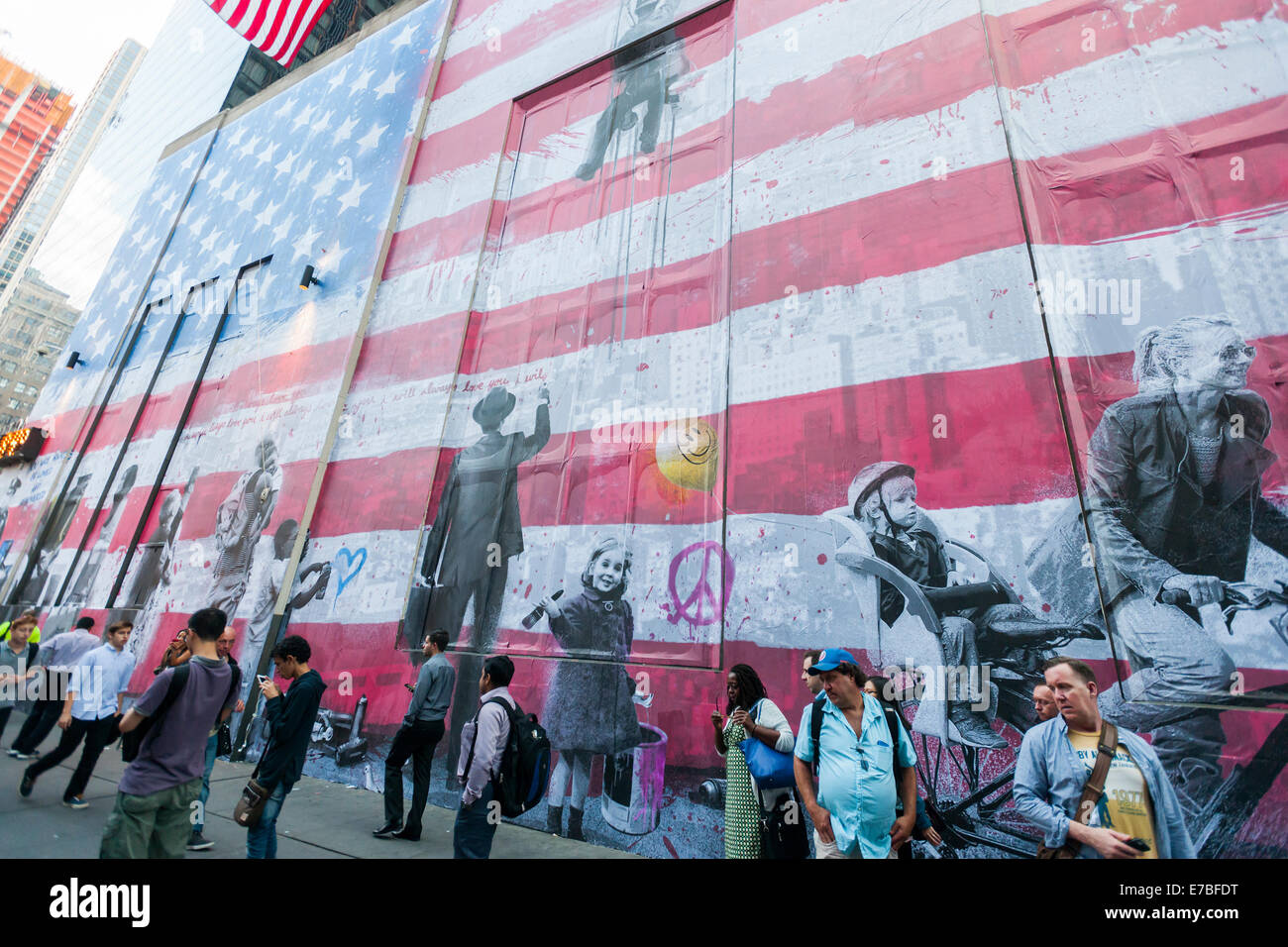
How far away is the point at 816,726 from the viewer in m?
2.93

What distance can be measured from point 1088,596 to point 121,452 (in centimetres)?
1618

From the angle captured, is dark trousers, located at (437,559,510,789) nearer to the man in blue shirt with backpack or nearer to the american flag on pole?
the man in blue shirt with backpack

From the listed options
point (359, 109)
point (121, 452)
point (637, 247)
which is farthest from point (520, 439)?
point (121, 452)

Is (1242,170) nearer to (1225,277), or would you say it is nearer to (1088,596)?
(1225,277)

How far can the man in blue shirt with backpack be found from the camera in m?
2.63

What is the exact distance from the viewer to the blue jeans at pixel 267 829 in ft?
11.6

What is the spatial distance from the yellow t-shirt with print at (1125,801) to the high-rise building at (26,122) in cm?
16378

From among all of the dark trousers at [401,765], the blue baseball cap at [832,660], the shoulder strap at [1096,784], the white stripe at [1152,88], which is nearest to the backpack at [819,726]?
the blue baseball cap at [832,660]

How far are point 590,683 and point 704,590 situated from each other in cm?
147

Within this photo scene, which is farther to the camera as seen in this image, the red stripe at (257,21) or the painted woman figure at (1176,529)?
the red stripe at (257,21)

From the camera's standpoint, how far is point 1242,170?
4.68m

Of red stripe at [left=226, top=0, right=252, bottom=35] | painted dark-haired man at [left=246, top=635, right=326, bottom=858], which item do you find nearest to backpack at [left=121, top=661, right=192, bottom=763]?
painted dark-haired man at [left=246, top=635, right=326, bottom=858]

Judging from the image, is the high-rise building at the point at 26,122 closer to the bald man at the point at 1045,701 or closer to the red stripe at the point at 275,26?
the red stripe at the point at 275,26

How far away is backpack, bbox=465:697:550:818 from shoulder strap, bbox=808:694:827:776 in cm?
150
